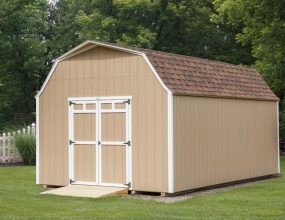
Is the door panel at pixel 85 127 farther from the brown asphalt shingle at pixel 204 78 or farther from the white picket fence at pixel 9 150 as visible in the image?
the white picket fence at pixel 9 150

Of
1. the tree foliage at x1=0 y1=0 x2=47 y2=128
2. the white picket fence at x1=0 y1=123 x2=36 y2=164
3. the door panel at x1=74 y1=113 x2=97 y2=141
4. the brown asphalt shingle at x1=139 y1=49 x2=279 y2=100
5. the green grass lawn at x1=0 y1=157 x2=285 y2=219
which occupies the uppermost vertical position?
the tree foliage at x1=0 y1=0 x2=47 y2=128

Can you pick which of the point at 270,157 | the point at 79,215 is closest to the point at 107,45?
the point at 79,215

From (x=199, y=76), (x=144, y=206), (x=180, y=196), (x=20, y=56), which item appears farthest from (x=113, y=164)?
(x=20, y=56)

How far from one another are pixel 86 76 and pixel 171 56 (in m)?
2.05

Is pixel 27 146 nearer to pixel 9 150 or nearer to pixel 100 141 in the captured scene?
pixel 9 150

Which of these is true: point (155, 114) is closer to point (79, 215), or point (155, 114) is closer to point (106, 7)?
point (79, 215)

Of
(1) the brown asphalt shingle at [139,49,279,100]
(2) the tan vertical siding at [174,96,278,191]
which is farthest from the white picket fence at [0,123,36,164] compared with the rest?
(2) the tan vertical siding at [174,96,278,191]

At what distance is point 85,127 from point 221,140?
11.0 ft

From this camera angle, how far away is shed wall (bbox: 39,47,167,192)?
42.2 feet

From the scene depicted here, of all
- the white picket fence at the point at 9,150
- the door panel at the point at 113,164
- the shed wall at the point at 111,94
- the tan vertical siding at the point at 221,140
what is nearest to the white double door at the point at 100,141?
the door panel at the point at 113,164

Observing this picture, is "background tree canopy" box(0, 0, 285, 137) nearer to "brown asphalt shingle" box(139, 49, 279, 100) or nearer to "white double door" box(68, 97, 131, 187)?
"brown asphalt shingle" box(139, 49, 279, 100)

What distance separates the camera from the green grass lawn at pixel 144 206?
32.9 ft

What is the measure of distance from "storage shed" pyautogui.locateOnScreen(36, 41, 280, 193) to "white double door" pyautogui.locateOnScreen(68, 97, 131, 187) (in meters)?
0.02

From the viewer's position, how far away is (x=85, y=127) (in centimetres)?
1402
